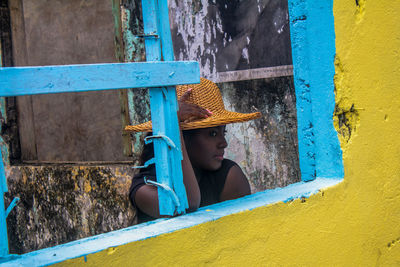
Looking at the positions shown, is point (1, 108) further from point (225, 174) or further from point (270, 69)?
point (225, 174)

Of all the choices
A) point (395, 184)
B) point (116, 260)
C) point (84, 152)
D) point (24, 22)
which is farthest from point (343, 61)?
point (24, 22)

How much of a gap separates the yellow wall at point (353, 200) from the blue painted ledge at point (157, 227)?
0.11 ft

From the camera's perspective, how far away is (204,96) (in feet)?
7.86

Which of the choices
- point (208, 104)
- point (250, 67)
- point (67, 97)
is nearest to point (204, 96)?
point (208, 104)

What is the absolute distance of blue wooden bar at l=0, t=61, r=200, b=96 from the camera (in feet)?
3.63

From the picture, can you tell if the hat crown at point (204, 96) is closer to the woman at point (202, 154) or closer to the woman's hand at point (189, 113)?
the woman at point (202, 154)

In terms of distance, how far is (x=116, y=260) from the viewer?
1.20 metres

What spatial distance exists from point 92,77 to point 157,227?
0.49 meters

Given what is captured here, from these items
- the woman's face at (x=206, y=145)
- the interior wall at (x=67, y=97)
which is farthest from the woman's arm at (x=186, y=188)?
the interior wall at (x=67, y=97)

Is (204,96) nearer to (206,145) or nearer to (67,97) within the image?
(206,145)

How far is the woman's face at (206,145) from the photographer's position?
7.70 ft

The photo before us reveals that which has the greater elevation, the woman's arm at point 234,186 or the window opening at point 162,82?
the window opening at point 162,82

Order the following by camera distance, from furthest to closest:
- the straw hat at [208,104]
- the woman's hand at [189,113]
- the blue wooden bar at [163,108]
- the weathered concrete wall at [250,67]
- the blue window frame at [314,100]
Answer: the weathered concrete wall at [250,67], the straw hat at [208,104], the woman's hand at [189,113], the blue window frame at [314,100], the blue wooden bar at [163,108]

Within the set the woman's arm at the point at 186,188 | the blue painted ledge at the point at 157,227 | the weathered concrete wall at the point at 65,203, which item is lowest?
the weathered concrete wall at the point at 65,203
